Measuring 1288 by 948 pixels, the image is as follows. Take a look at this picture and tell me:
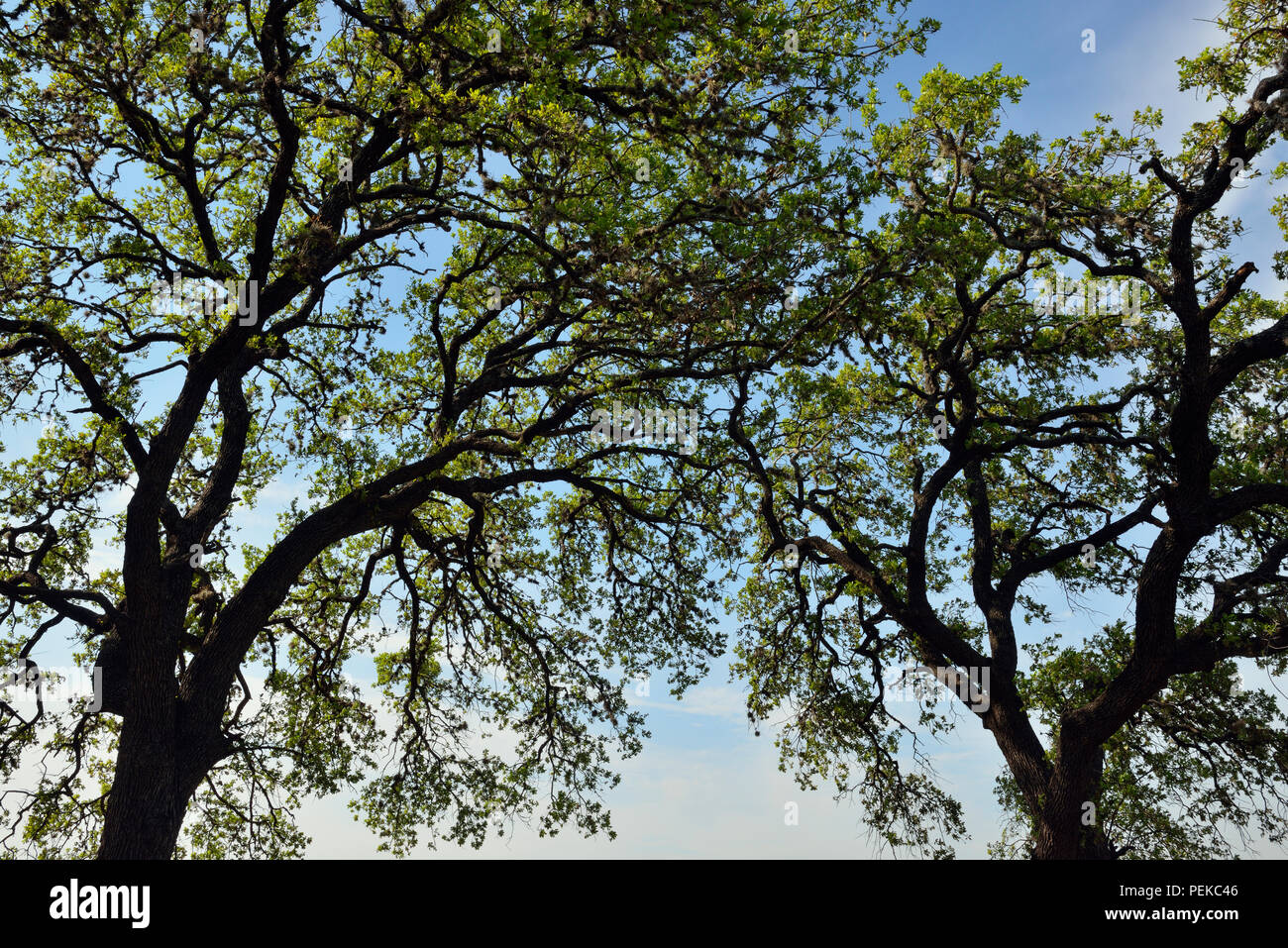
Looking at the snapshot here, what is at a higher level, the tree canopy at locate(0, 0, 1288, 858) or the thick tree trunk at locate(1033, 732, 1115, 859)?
the tree canopy at locate(0, 0, 1288, 858)

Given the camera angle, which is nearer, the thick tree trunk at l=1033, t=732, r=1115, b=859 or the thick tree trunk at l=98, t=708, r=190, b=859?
the thick tree trunk at l=98, t=708, r=190, b=859

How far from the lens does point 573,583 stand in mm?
16141

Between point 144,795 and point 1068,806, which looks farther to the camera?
point 1068,806

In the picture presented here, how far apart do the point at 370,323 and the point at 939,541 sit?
1104cm

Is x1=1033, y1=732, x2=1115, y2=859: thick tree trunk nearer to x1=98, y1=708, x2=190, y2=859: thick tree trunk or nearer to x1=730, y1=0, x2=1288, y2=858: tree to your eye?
x1=730, y1=0, x2=1288, y2=858: tree

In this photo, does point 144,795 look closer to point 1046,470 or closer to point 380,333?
point 380,333

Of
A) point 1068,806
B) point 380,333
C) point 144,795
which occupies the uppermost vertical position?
point 380,333

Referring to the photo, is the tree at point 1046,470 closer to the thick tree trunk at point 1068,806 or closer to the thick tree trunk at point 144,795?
the thick tree trunk at point 1068,806

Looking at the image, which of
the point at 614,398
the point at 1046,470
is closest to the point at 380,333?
the point at 614,398

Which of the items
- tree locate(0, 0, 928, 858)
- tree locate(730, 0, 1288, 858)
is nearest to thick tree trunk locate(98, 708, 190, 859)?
tree locate(0, 0, 928, 858)

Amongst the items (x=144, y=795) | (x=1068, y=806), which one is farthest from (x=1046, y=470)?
(x=144, y=795)

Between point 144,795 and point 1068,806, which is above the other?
point 144,795

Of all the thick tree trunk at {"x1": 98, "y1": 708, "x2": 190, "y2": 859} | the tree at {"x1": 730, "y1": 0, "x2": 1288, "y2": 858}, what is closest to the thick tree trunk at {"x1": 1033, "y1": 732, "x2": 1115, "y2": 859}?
the tree at {"x1": 730, "y1": 0, "x2": 1288, "y2": 858}
